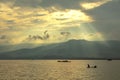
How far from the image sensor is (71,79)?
119 meters

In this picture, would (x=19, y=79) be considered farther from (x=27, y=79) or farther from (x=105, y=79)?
(x=105, y=79)

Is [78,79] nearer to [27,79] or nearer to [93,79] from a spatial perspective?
[93,79]

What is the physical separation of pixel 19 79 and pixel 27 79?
3.15 metres

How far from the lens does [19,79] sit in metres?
119

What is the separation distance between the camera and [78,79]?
394 ft

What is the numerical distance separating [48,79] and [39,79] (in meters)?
3.44

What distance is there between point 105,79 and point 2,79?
3952 cm

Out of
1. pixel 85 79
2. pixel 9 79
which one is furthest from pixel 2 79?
pixel 85 79

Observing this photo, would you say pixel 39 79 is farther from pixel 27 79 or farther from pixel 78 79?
pixel 78 79

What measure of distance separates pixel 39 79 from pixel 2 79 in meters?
14.3


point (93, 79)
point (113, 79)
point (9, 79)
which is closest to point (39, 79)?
point (9, 79)

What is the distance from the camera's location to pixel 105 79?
12006 cm

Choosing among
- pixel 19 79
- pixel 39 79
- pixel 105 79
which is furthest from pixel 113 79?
pixel 19 79

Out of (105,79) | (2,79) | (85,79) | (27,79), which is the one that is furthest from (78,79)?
(2,79)
